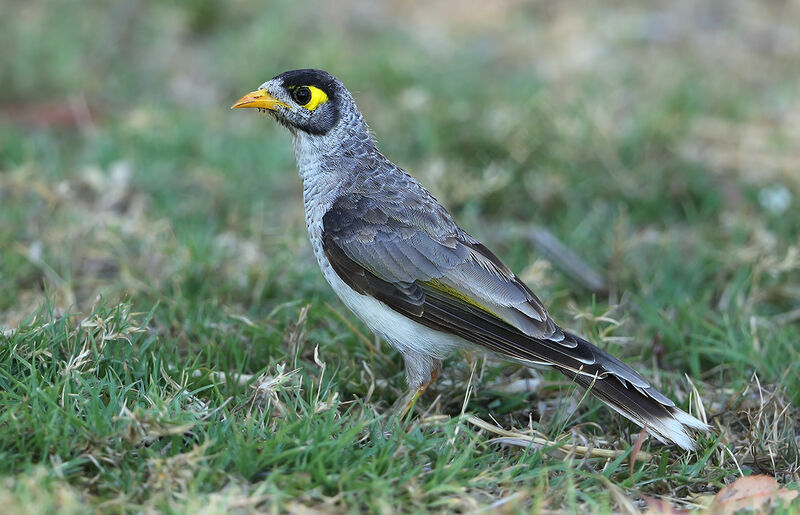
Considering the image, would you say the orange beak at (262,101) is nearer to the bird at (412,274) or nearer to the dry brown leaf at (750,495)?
the bird at (412,274)

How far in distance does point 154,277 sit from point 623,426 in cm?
311

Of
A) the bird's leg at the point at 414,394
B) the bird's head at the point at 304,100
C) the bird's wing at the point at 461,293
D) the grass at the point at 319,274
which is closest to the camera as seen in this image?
the grass at the point at 319,274

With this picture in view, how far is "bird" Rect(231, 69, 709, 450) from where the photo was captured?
440cm

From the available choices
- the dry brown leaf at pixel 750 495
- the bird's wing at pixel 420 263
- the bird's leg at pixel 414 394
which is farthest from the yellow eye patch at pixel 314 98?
the dry brown leaf at pixel 750 495

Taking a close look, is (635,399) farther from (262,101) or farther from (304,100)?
(262,101)

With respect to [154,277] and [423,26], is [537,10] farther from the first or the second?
[154,277]

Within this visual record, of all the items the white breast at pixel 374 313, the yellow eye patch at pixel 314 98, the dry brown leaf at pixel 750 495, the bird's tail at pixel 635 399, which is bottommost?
the dry brown leaf at pixel 750 495

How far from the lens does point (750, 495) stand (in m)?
3.79

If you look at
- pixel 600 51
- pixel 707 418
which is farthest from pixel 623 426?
pixel 600 51

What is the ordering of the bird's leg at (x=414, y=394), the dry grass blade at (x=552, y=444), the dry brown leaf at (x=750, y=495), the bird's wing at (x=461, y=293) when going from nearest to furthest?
the dry brown leaf at (x=750, y=495) → the dry grass blade at (x=552, y=444) → the bird's wing at (x=461, y=293) → the bird's leg at (x=414, y=394)

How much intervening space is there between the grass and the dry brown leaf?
21 cm

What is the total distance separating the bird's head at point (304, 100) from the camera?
526 centimetres

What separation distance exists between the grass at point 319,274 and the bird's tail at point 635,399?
0.44 ft

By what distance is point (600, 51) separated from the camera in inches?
418
